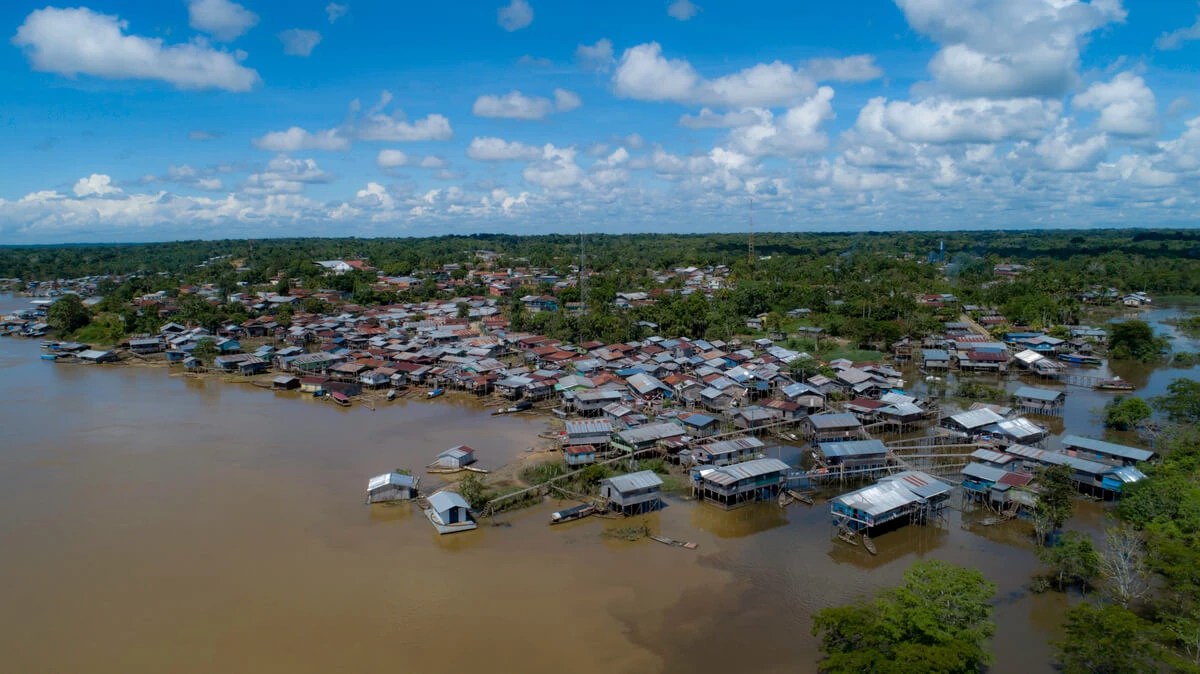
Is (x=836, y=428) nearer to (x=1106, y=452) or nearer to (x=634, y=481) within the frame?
(x=1106, y=452)

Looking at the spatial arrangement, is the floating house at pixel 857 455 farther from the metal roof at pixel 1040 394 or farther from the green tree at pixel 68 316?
the green tree at pixel 68 316

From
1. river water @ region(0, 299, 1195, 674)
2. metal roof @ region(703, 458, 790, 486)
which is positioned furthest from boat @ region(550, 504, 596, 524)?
metal roof @ region(703, 458, 790, 486)

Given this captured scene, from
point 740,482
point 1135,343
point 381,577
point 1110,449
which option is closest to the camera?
point 381,577

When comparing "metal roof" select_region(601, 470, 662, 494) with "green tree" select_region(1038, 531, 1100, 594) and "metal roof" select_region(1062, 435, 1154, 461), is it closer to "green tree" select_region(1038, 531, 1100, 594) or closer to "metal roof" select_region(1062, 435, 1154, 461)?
"green tree" select_region(1038, 531, 1100, 594)

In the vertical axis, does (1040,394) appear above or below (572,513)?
above

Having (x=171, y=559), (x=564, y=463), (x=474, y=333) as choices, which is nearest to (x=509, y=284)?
(x=474, y=333)

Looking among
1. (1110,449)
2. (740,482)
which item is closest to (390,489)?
(740,482)
